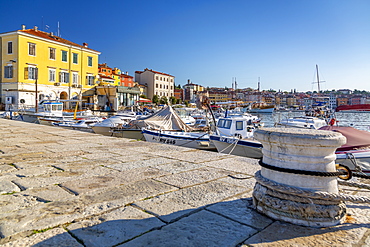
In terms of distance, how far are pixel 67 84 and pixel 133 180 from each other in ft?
133

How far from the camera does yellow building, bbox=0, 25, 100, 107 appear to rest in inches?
1329

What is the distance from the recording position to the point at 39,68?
3594 cm

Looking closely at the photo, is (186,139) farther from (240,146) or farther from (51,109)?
(51,109)

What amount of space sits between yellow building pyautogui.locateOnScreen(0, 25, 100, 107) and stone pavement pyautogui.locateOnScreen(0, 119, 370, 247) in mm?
30705

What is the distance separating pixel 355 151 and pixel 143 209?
7560 millimetres

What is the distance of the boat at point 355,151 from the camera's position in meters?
7.60

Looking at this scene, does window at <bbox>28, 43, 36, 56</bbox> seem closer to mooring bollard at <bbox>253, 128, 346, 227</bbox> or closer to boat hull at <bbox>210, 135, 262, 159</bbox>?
boat hull at <bbox>210, 135, 262, 159</bbox>

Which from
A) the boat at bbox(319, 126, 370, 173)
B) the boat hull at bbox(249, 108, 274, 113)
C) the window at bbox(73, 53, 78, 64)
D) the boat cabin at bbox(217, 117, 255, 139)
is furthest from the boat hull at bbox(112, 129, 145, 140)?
the boat hull at bbox(249, 108, 274, 113)

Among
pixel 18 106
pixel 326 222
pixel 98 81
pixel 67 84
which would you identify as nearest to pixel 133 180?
pixel 326 222

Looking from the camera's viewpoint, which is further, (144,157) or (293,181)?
(144,157)

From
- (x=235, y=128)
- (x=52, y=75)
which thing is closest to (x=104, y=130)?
(x=235, y=128)

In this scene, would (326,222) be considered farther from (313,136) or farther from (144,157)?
(144,157)

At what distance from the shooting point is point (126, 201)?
2.70 metres

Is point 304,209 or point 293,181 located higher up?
point 293,181
